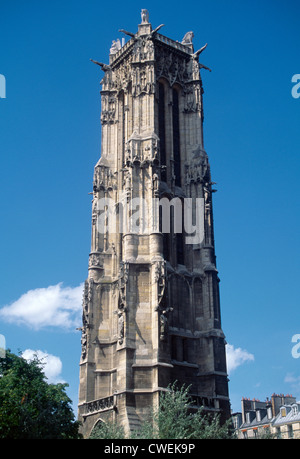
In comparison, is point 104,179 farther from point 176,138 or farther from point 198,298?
point 198,298

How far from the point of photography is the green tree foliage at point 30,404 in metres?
27.2

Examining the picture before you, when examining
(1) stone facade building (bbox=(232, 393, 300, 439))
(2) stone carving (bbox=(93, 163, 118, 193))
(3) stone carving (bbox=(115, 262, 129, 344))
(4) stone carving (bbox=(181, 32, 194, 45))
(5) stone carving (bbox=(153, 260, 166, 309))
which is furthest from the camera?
(1) stone facade building (bbox=(232, 393, 300, 439))

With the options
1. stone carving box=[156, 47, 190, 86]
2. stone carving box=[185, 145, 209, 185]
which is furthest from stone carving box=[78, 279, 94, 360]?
stone carving box=[156, 47, 190, 86]

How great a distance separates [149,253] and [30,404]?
11411 mm

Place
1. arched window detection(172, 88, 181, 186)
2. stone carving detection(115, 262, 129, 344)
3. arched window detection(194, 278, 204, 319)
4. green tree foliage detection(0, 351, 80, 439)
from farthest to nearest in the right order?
arched window detection(172, 88, 181, 186) → arched window detection(194, 278, 204, 319) → stone carving detection(115, 262, 129, 344) → green tree foliage detection(0, 351, 80, 439)

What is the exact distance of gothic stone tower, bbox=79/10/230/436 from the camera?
35.4 meters

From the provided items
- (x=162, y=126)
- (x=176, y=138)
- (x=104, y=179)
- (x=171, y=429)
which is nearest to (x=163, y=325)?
(x=171, y=429)

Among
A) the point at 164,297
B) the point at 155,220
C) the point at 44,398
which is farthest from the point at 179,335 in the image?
the point at 44,398

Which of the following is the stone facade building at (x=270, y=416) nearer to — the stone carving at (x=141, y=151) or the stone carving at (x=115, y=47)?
the stone carving at (x=141, y=151)

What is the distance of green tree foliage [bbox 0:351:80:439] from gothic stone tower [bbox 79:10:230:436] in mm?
3228

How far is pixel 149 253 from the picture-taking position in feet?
124

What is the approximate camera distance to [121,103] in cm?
4653

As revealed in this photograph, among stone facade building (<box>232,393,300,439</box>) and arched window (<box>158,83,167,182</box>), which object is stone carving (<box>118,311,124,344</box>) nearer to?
arched window (<box>158,83,167,182</box>)
